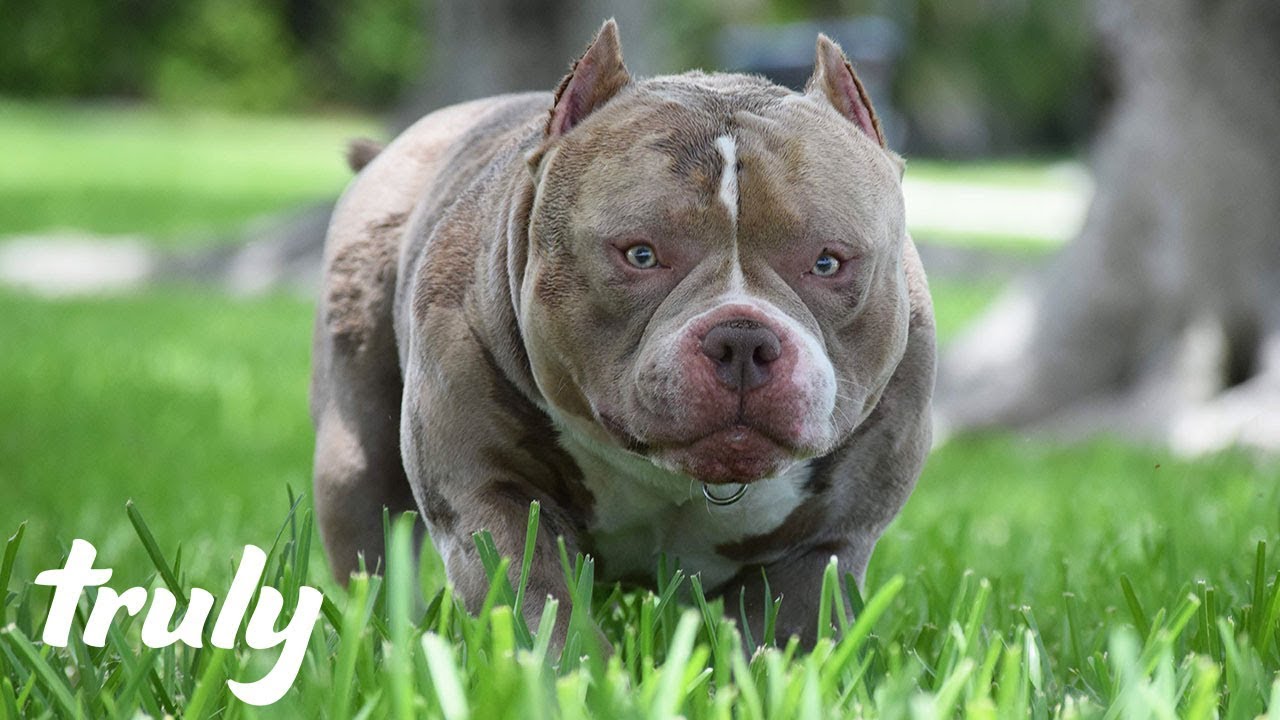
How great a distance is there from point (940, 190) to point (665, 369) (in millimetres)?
23716

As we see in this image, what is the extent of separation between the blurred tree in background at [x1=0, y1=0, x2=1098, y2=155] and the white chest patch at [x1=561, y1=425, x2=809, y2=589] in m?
32.1

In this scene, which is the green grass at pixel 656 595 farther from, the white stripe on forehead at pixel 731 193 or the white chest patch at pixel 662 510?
the white stripe on forehead at pixel 731 193

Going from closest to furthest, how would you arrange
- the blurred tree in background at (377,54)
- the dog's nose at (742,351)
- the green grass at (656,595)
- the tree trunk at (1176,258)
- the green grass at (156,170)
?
the green grass at (656,595)
the dog's nose at (742,351)
the tree trunk at (1176,258)
the green grass at (156,170)
the blurred tree in background at (377,54)

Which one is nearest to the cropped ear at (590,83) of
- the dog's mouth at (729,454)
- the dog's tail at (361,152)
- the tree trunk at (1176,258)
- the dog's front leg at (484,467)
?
the dog's front leg at (484,467)

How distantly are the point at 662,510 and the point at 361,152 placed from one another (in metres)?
1.58

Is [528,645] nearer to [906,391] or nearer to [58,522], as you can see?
[906,391]

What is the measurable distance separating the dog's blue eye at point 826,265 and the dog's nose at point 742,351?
10.1 inches

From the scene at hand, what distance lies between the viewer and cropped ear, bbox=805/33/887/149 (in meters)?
3.29

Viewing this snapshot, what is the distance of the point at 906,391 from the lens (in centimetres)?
335

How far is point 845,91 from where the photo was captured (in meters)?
3.31

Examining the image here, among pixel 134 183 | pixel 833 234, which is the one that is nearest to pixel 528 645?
pixel 833 234

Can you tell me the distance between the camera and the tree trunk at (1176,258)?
25.3 ft

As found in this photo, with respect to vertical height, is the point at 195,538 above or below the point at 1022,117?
above

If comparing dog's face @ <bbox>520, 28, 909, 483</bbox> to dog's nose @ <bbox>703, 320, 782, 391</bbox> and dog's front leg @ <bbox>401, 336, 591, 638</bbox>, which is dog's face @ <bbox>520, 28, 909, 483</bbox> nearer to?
dog's nose @ <bbox>703, 320, 782, 391</bbox>
